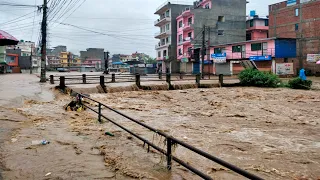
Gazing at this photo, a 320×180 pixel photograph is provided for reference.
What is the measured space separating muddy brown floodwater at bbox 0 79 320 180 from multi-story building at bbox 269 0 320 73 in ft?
90.1

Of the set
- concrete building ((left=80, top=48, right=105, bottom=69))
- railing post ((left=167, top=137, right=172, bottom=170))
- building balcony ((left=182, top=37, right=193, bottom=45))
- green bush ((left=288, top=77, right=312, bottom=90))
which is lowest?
railing post ((left=167, top=137, right=172, bottom=170))

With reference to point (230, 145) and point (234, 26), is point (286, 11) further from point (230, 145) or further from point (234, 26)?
point (230, 145)

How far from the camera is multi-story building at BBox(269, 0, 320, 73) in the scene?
39.9m

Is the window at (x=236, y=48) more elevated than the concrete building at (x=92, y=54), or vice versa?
the concrete building at (x=92, y=54)

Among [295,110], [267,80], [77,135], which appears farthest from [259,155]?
[267,80]

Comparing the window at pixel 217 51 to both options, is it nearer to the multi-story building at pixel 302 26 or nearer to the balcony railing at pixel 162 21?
the multi-story building at pixel 302 26

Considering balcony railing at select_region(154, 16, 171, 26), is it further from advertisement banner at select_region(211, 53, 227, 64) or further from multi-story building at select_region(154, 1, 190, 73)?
advertisement banner at select_region(211, 53, 227, 64)

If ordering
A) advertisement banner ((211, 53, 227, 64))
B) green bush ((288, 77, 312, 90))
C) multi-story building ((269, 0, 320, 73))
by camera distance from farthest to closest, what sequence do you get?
1. advertisement banner ((211, 53, 227, 64))
2. multi-story building ((269, 0, 320, 73))
3. green bush ((288, 77, 312, 90))

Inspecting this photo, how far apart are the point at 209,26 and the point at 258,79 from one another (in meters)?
26.1

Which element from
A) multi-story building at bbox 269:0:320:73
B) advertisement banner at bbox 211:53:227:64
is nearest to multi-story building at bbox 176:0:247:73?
advertisement banner at bbox 211:53:227:64

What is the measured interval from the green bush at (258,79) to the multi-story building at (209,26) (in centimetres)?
2142

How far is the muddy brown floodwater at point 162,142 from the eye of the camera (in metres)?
5.56

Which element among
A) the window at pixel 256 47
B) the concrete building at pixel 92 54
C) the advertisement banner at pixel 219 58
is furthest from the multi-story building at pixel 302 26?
the concrete building at pixel 92 54

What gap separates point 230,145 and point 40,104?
9622mm
